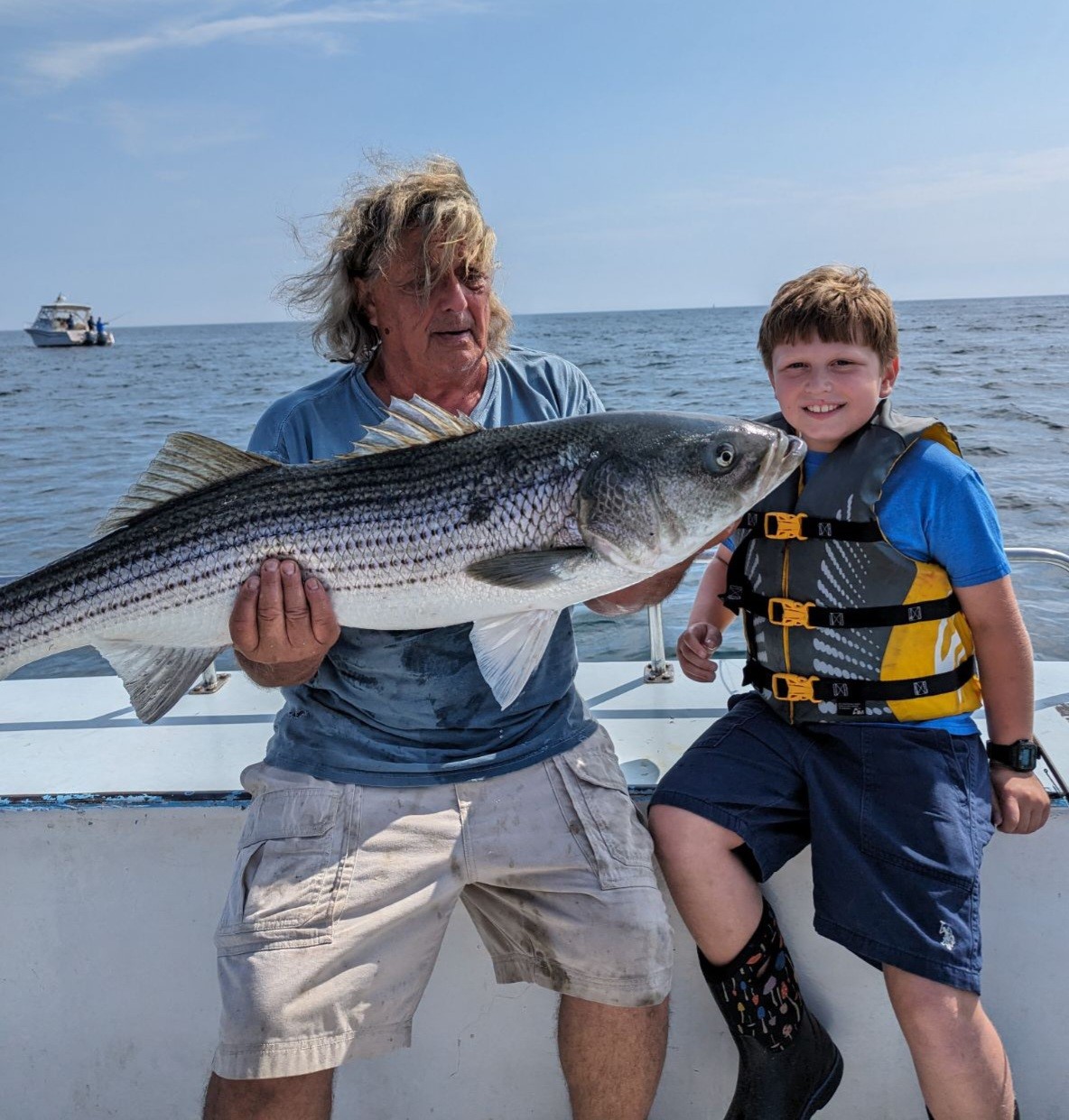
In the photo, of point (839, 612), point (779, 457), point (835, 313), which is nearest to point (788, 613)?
point (839, 612)

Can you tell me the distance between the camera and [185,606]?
2689 millimetres

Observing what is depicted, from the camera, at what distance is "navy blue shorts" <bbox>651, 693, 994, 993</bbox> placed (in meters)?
2.48

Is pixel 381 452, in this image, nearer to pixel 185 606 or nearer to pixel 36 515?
pixel 185 606

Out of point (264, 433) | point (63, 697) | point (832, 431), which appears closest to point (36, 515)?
point (63, 697)

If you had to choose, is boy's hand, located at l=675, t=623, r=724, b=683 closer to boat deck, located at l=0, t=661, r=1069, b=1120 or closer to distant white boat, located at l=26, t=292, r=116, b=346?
boat deck, located at l=0, t=661, r=1069, b=1120

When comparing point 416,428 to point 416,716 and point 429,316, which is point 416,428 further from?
point 416,716

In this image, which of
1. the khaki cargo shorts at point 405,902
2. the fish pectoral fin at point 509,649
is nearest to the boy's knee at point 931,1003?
the khaki cargo shorts at point 405,902

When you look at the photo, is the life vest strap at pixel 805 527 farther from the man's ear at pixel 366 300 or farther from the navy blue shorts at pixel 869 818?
the man's ear at pixel 366 300

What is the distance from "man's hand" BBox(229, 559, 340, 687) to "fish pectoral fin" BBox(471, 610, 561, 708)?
401 millimetres

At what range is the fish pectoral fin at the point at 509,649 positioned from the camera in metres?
2.65

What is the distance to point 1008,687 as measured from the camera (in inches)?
107

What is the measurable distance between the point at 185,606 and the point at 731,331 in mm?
72458

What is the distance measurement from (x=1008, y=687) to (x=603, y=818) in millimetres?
1132

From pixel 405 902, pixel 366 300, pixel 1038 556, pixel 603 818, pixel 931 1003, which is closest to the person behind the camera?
pixel 931 1003
